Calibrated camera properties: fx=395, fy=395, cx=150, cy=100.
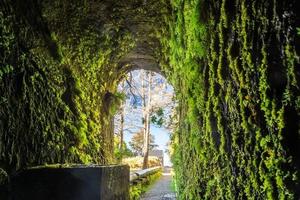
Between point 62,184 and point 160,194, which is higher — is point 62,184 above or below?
above

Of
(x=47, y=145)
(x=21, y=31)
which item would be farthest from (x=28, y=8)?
(x=47, y=145)

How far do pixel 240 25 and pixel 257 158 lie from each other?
83 centimetres

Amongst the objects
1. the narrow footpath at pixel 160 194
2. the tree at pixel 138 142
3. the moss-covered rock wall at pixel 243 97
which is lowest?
the narrow footpath at pixel 160 194

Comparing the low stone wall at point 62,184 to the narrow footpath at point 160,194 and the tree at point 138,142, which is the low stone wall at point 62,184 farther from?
the tree at point 138,142

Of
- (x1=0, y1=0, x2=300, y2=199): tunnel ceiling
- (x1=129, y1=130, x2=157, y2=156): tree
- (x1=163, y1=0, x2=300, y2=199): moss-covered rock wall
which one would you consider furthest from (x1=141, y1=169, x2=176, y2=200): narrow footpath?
(x1=129, y1=130, x2=157, y2=156): tree

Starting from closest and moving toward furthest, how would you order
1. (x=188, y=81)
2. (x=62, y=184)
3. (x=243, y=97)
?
(x=243, y=97) < (x=62, y=184) < (x=188, y=81)

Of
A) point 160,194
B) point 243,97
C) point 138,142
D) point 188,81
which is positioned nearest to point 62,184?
point 188,81

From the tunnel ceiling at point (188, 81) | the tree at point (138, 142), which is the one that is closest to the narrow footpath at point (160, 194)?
the tunnel ceiling at point (188, 81)

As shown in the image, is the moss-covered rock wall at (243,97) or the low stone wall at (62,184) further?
the low stone wall at (62,184)

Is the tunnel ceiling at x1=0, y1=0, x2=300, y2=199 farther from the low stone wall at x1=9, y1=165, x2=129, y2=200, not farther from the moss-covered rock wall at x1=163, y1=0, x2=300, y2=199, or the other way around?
the low stone wall at x1=9, y1=165, x2=129, y2=200

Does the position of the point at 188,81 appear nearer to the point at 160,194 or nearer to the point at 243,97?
the point at 243,97

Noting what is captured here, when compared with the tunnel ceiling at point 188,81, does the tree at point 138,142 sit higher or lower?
higher

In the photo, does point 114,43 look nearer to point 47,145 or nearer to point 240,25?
point 47,145

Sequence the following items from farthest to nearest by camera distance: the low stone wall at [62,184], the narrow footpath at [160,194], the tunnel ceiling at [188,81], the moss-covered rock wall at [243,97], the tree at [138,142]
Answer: the tree at [138,142] → the narrow footpath at [160,194] → the low stone wall at [62,184] → the tunnel ceiling at [188,81] → the moss-covered rock wall at [243,97]
